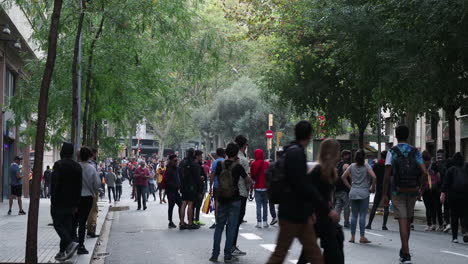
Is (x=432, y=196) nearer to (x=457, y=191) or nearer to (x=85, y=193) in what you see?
(x=457, y=191)

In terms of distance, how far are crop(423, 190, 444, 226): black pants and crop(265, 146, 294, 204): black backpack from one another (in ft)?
35.6

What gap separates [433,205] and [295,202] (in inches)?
443

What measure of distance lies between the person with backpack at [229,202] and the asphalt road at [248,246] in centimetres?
32

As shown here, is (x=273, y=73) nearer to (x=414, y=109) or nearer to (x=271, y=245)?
(x=414, y=109)

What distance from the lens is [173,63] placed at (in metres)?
22.3

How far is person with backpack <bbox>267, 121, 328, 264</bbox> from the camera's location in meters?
6.82

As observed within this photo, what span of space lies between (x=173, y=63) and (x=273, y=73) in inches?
319

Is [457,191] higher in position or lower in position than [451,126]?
lower

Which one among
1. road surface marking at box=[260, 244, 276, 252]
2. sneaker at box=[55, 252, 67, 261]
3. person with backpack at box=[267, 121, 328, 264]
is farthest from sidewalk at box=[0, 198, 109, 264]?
person with backpack at box=[267, 121, 328, 264]

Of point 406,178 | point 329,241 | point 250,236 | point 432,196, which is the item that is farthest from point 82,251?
point 432,196

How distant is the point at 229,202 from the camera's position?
430 inches

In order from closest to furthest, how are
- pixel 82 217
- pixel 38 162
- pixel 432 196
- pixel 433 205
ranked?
pixel 38 162 < pixel 82 217 < pixel 432 196 < pixel 433 205

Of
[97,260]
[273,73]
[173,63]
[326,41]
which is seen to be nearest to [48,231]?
[97,260]

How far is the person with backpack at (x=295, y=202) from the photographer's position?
6824mm
